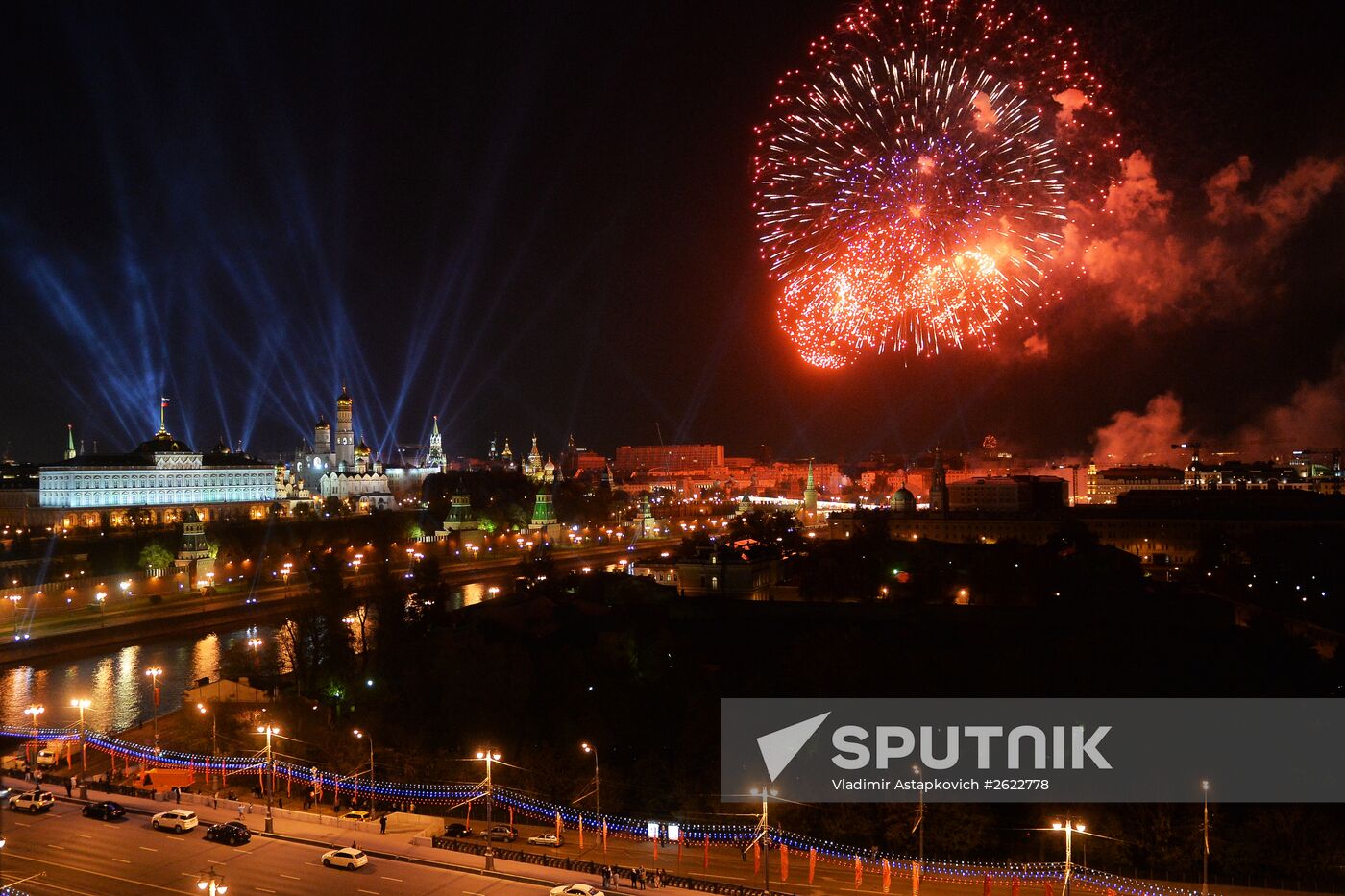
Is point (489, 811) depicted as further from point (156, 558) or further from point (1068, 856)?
point (156, 558)

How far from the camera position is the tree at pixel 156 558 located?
87.9 feet

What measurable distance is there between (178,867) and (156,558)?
798 inches

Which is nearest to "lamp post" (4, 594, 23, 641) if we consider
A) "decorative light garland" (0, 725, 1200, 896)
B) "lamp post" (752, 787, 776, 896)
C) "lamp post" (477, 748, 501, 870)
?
"decorative light garland" (0, 725, 1200, 896)

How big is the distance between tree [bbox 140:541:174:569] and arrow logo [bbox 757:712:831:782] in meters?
21.4

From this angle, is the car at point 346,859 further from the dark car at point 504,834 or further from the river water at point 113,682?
the river water at point 113,682

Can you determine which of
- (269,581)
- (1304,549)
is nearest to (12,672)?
(269,581)

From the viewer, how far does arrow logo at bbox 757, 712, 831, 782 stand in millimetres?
10641

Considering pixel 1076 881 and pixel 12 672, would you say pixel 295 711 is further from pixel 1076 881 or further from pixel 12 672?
pixel 1076 881

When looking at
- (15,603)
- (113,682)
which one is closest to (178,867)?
(113,682)

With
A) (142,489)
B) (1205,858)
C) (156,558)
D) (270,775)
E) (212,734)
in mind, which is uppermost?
(142,489)

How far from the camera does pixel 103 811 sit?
10.0 m

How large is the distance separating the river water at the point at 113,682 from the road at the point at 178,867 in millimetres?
5443

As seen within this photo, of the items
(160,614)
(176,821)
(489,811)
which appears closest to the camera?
(489,811)

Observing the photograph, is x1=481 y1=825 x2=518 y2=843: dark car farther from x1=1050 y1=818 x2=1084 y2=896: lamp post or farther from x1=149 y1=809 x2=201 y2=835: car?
x1=1050 y1=818 x2=1084 y2=896: lamp post
